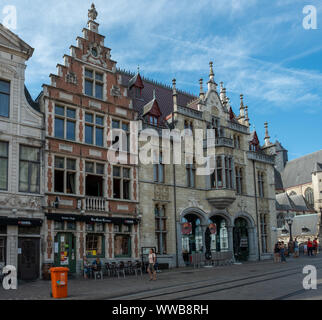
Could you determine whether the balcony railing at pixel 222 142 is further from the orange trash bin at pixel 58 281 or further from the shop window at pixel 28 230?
the orange trash bin at pixel 58 281

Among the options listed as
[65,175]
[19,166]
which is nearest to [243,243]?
[65,175]

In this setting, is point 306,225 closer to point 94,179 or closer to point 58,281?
point 94,179

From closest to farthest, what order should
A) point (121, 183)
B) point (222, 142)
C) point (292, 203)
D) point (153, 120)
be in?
point (121, 183), point (153, 120), point (222, 142), point (292, 203)

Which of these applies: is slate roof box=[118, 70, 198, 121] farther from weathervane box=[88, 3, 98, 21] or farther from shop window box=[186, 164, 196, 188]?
weathervane box=[88, 3, 98, 21]

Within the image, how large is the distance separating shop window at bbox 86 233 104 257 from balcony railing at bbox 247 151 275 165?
17900 millimetres

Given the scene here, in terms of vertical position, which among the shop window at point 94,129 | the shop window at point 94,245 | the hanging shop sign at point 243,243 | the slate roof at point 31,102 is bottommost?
the hanging shop sign at point 243,243

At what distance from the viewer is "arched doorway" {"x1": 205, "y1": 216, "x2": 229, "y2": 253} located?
32.7 meters

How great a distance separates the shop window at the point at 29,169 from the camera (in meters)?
21.9

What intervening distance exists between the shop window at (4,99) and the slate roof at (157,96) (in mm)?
10318

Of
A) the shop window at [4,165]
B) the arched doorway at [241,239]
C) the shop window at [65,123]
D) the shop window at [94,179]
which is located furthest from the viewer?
the arched doorway at [241,239]

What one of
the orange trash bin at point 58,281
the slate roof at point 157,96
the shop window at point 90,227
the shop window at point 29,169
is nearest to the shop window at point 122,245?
the shop window at point 90,227

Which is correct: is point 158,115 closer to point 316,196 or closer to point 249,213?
point 249,213

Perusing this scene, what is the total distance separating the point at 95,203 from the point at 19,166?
17.0 ft

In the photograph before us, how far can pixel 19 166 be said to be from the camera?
2186 cm
